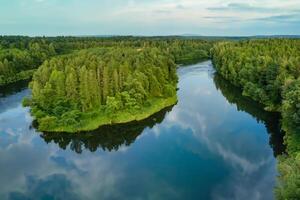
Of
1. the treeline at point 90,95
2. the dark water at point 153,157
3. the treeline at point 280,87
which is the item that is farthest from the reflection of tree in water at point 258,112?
the treeline at point 90,95

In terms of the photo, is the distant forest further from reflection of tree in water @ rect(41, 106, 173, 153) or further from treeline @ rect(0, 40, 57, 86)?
treeline @ rect(0, 40, 57, 86)

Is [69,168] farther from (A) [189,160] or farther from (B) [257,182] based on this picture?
(B) [257,182]

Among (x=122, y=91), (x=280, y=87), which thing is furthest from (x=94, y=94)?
(x=280, y=87)

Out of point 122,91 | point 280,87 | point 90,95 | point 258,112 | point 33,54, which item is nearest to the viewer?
point 280,87

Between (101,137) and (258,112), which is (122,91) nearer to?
(101,137)

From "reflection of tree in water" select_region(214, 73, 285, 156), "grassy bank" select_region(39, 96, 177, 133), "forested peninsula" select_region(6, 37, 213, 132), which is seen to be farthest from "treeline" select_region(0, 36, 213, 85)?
"grassy bank" select_region(39, 96, 177, 133)

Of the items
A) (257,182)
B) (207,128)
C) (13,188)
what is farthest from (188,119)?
(13,188)

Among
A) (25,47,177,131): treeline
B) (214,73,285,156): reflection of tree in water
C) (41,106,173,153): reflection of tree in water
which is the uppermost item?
(25,47,177,131): treeline
